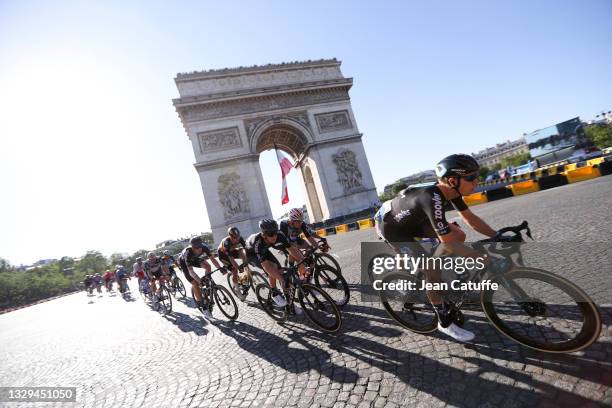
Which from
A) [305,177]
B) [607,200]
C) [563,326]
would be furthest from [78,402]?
[305,177]

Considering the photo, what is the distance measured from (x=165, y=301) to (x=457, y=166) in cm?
853

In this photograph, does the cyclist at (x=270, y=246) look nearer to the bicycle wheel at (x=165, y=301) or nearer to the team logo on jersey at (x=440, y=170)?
the team logo on jersey at (x=440, y=170)

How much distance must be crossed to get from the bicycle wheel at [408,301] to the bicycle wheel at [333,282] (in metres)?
1.32

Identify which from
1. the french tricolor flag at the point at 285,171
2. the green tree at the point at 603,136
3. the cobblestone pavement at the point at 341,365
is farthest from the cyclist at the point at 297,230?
the green tree at the point at 603,136

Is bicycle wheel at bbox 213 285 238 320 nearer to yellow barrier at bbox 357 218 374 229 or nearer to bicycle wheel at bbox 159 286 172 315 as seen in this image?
bicycle wheel at bbox 159 286 172 315

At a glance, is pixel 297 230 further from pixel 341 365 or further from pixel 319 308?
pixel 341 365

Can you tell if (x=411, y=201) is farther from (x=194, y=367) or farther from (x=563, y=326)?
(x=194, y=367)

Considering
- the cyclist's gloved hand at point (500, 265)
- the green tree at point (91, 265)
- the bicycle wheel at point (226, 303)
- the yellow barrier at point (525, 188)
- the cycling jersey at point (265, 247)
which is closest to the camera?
the cyclist's gloved hand at point (500, 265)

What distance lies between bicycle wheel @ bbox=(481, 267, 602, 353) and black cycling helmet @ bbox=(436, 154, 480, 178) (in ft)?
2.96

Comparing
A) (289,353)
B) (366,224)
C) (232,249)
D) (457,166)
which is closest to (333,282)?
(289,353)

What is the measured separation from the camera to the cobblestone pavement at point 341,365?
2.18 m

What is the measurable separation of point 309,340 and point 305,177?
2823 cm

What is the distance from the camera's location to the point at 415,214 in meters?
3.02

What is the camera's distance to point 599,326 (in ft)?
6.84
